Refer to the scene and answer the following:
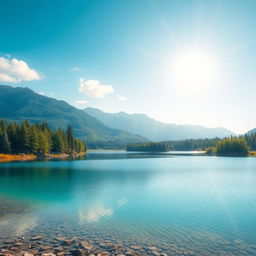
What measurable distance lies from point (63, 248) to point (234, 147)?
7109 inches

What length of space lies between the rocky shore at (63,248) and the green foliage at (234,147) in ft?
568

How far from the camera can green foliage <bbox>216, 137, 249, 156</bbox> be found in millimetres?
163825

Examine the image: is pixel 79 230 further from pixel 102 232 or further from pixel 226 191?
pixel 226 191

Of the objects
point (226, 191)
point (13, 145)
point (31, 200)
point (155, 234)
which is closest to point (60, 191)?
point (31, 200)

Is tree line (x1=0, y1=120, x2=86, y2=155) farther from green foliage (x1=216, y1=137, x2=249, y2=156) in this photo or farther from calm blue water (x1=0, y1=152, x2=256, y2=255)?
green foliage (x1=216, y1=137, x2=249, y2=156)

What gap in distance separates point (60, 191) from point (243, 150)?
164 m

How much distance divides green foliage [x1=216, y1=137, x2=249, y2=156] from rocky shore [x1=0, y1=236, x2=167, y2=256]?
568ft

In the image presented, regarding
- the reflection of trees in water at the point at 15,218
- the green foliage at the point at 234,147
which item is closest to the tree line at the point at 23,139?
the reflection of trees in water at the point at 15,218

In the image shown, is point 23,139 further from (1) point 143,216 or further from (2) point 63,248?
(2) point 63,248

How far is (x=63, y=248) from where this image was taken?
14195mm

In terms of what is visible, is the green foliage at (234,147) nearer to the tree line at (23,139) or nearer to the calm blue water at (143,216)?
the tree line at (23,139)

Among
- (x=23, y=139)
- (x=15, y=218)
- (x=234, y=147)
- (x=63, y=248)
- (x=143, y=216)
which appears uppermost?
(x=23, y=139)

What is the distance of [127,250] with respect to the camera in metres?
14.2

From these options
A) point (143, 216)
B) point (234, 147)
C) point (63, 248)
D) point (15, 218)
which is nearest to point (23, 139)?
point (15, 218)
